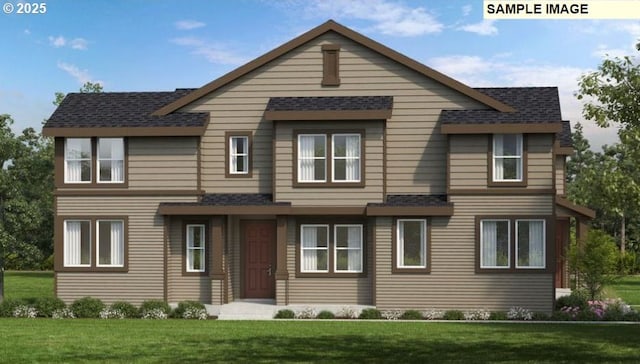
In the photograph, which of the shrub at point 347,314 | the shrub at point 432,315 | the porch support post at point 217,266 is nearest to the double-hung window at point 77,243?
the porch support post at point 217,266

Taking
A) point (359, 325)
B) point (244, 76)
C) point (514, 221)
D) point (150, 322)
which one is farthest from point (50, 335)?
point (514, 221)

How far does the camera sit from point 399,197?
28.9 meters

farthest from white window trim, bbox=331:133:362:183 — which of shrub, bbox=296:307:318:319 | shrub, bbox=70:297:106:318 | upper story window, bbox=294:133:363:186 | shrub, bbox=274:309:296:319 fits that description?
shrub, bbox=70:297:106:318

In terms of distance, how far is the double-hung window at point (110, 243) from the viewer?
96.6 ft

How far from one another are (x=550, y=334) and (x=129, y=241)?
1415 cm

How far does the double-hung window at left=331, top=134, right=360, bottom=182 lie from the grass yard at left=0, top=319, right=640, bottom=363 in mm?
5354

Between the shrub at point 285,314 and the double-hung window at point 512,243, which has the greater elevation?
the double-hung window at point 512,243

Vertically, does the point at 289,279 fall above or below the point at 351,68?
below

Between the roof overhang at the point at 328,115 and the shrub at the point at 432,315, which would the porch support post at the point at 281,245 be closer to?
the roof overhang at the point at 328,115

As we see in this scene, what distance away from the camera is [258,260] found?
3020 centimetres

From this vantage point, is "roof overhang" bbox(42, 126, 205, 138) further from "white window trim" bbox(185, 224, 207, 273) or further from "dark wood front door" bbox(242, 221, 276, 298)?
"dark wood front door" bbox(242, 221, 276, 298)

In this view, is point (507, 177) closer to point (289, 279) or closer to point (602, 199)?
point (602, 199)

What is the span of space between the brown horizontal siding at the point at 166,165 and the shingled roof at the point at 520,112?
8.24 meters

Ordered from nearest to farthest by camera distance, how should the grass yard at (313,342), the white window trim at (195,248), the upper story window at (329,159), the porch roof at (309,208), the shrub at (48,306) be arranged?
the grass yard at (313,342), the porch roof at (309,208), the shrub at (48,306), the upper story window at (329,159), the white window trim at (195,248)
